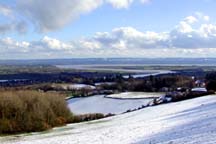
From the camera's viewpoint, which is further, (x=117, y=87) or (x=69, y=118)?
(x=117, y=87)

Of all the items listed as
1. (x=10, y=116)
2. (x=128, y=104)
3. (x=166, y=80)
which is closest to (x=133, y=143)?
(x=10, y=116)

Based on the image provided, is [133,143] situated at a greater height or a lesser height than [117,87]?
greater

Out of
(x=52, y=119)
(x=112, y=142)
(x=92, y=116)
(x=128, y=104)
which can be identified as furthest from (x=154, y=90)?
(x=112, y=142)

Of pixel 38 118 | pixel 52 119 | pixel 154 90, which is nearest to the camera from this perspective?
pixel 38 118

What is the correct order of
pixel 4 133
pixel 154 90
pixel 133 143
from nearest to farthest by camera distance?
pixel 133 143 → pixel 4 133 → pixel 154 90

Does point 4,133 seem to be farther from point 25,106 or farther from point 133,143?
point 133,143

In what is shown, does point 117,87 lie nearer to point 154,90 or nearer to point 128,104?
point 154,90
